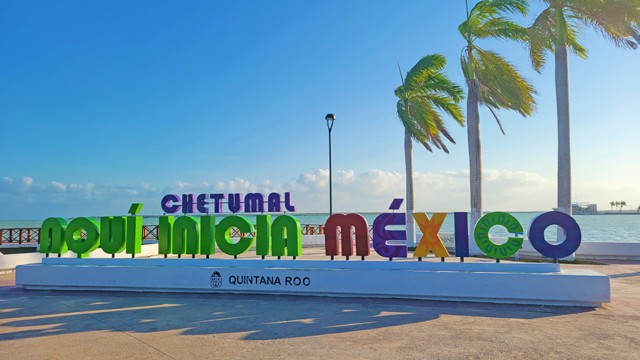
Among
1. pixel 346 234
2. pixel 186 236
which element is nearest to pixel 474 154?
pixel 346 234

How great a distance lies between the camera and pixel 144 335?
311 inches

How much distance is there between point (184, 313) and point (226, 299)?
70.5 inches

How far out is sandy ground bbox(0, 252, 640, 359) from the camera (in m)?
6.84

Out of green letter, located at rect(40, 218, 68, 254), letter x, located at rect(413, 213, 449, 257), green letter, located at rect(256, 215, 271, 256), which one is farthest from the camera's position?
green letter, located at rect(40, 218, 68, 254)

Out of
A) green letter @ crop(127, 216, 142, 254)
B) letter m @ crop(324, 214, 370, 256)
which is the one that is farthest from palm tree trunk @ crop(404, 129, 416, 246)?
green letter @ crop(127, 216, 142, 254)

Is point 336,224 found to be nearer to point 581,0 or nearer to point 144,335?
point 144,335

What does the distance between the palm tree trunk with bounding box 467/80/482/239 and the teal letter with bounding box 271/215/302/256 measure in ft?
45.7

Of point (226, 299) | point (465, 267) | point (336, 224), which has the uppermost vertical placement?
point (336, 224)

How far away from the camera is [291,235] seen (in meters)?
12.6

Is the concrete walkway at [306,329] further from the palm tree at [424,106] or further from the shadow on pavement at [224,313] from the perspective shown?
the palm tree at [424,106]

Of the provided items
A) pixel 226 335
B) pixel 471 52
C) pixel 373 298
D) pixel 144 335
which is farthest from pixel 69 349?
pixel 471 52

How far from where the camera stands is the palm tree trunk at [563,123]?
19.9 meters

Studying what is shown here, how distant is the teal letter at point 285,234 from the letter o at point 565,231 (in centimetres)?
688

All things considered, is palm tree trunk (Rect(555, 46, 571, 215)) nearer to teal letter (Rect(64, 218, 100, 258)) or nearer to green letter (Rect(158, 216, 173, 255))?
green letter (Rect(158, 216, 173, 255))
